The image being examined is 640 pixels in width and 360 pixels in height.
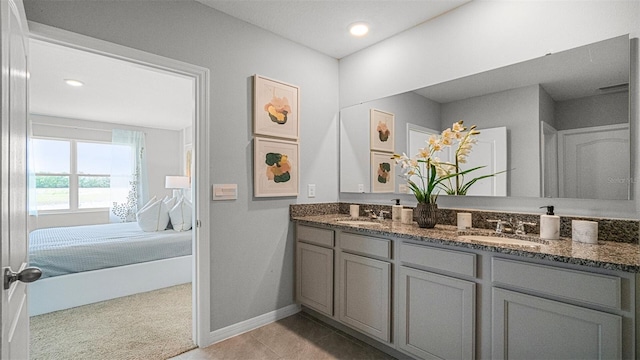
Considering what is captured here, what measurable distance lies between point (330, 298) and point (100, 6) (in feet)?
7.97

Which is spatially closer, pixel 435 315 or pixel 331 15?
pixel 435 315

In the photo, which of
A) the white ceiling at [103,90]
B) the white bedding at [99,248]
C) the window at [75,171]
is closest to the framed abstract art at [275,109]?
the white ceiling at [103,90]

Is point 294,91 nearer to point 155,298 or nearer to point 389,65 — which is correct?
point 389,65

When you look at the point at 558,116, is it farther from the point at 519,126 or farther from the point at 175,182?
the point at 175,182

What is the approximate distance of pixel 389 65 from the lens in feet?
8.91

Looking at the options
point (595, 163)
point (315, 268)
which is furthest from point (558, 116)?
point (315, 268)

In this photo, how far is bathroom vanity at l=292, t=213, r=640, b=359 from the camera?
1.26 metres

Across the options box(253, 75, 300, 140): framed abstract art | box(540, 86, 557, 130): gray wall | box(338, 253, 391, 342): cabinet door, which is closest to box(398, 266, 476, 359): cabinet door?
box(338, 253, 391, 342): cabinet door

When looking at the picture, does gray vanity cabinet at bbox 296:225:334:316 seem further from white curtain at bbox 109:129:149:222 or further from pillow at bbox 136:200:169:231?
white curtain at bbox 109:129:149:222

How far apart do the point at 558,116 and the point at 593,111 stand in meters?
0.16

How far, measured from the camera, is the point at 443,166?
91.3 inches

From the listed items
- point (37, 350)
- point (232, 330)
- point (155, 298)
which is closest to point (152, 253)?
point (155, 298)

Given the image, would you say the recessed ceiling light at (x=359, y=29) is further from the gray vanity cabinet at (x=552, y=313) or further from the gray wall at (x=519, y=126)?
the gray vanity cabinet at (x=552, y=313)

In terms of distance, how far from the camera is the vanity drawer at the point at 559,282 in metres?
1.24
